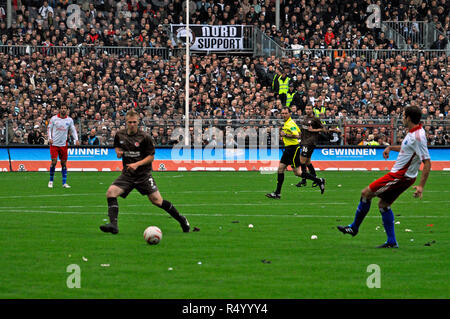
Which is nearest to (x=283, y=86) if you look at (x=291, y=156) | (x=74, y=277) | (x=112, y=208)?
(x=291, y=156)

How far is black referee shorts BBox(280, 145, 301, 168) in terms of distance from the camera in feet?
70.1

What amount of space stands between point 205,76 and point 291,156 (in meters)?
16.5

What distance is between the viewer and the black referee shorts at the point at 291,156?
2136 cm

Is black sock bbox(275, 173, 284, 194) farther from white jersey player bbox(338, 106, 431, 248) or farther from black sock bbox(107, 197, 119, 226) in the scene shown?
white jersey player bbox(338, 106, 431, 248)

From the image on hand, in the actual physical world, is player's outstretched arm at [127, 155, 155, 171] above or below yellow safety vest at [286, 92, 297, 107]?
above

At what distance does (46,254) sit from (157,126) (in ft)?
72.4

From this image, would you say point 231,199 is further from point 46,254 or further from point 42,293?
point 42,293

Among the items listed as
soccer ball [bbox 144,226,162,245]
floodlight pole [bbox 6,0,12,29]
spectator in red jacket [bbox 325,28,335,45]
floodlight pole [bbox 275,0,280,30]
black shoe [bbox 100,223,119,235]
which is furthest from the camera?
floodlight pole [bbox 275,0,280,30]

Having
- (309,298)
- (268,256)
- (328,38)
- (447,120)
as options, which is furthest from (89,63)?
(309,298)

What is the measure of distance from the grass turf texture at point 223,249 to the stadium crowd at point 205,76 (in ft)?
42.0

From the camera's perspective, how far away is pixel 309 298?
8.03 metres

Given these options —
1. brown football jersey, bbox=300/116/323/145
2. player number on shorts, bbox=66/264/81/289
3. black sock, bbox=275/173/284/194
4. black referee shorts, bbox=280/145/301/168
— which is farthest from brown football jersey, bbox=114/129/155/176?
brown football jersey, bbox=300/116/323/145

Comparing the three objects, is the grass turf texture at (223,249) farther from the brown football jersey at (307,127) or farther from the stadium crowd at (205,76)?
the stadium crowd at (205,76)

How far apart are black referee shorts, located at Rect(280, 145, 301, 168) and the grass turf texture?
107 centimetres
